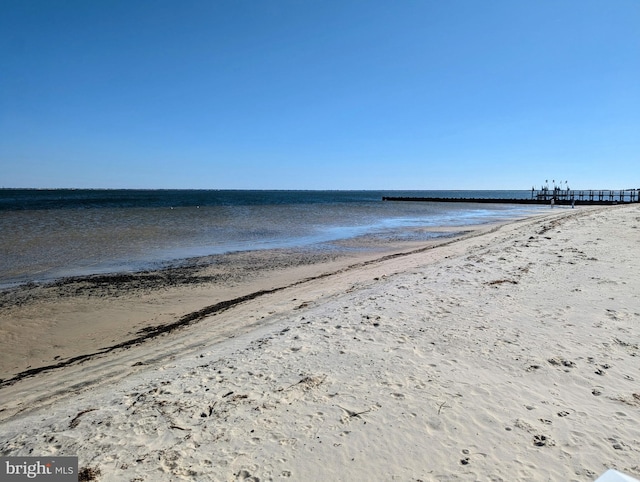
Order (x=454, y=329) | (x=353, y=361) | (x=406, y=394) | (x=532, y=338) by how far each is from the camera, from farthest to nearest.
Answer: (x=454, y=329) < (x=532, y=338) < (x=353, y=361) < (x=406, y=394)

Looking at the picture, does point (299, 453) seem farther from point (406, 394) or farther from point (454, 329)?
point (454, 329)

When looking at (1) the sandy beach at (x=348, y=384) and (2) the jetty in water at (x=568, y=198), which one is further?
(2) the jetty in water at (x=568, y=198)

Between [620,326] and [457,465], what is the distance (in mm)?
4425

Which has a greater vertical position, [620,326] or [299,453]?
[620,326]

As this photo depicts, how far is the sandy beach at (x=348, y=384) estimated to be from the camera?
10.5 feet

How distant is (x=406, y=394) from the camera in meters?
4.14

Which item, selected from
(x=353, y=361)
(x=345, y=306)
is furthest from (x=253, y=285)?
(x=353, y=361)

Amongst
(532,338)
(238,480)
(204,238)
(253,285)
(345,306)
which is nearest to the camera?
(238,480)

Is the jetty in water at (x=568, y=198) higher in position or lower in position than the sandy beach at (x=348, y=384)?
higher

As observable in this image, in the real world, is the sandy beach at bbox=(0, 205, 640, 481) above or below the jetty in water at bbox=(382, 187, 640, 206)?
below

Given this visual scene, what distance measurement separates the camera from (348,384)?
440cm

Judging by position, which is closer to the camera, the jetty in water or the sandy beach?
the sandy beach

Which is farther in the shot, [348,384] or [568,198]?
[568,198]

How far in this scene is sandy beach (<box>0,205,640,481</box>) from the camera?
320 centimetres
